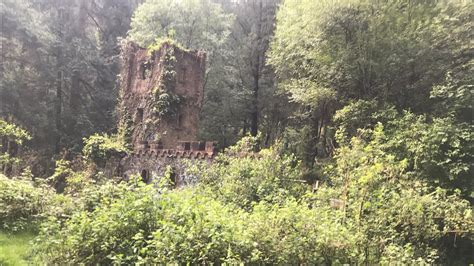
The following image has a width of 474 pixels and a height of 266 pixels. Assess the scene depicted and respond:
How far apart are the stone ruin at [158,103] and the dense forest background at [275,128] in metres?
1.42

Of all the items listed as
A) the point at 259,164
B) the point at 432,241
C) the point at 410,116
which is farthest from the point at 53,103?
the point at 432,241

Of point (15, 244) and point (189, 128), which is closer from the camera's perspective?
point (15, 244)

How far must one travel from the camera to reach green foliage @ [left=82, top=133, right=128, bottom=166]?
16.8 m

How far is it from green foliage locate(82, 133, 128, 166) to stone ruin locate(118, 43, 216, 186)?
0.58m

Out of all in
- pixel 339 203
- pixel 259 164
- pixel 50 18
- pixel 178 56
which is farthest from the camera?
pixel 50 18

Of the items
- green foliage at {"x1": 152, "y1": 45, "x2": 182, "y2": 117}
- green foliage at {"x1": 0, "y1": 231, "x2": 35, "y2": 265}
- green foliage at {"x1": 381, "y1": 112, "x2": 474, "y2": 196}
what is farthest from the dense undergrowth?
green foliage at {"x1": 152, "y1": 45, "x2": 182, "y2": 117}

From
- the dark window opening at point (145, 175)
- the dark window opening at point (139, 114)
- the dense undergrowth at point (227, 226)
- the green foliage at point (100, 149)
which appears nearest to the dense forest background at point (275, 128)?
the dense undergrowth at point (227, 226)

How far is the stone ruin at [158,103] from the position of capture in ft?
57.5

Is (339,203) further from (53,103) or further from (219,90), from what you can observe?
(53,103)

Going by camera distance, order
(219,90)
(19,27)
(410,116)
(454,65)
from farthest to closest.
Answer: (219,90)
(19,27)
(454,65)
(410,116)

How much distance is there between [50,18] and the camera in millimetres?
25484

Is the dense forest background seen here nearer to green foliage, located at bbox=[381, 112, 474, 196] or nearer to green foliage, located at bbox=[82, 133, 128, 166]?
green foliage, located at bbox=[381, 112, 474, 196]

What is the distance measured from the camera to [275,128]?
92.4ft

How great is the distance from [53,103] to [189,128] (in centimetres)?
1261
